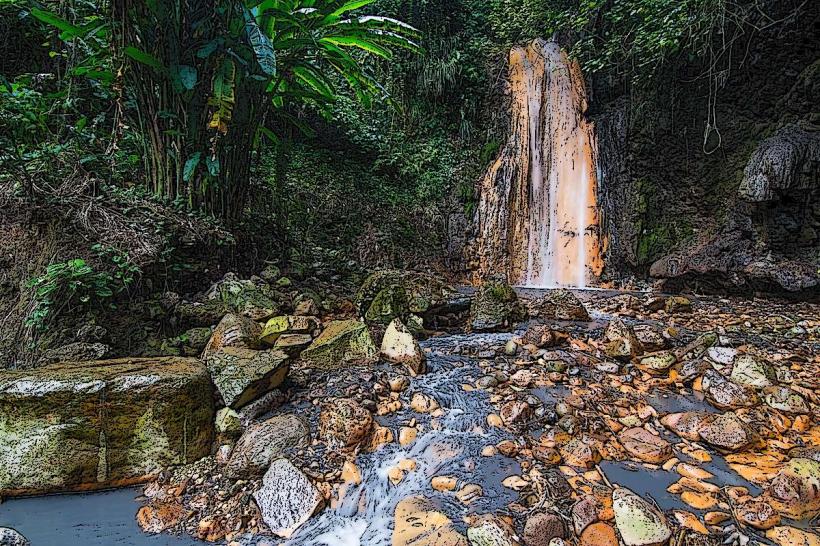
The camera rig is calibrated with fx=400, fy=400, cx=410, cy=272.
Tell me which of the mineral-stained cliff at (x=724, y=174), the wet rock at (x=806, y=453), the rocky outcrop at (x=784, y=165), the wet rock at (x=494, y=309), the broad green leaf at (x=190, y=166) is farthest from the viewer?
the mineral-stained cliff at (x=724, y=174)

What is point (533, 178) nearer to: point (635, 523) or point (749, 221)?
point (749, 221)

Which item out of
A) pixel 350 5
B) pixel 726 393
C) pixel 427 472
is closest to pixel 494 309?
pixel 726 393

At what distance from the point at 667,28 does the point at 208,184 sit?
5.99 metres

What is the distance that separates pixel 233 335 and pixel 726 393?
3157 millimetres

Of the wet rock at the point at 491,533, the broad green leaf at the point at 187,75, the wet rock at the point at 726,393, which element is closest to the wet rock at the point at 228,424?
the wet rock at the point at 491,533

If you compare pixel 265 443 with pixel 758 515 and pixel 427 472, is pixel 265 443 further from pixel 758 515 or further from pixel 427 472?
pixel 758 515

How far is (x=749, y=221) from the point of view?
527 centimetres

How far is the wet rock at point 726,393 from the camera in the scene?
7.67 feet

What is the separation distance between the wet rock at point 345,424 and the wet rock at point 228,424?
0.43 metres

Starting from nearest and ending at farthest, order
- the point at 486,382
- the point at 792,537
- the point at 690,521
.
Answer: the point at 792,537 < the point at 690,521 < the point at 486,382

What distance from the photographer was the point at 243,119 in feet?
12.7

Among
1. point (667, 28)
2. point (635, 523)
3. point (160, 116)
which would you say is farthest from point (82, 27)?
point (667, 28)

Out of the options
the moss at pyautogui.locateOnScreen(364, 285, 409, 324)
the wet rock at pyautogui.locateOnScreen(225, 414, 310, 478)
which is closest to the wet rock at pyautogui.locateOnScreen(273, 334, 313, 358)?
the wet rock at pyautogui.locateOnScreen(225, 414, 310, 478)

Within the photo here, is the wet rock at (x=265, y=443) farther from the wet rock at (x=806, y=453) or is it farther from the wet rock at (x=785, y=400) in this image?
the wet rock at (x=785, y=400)
